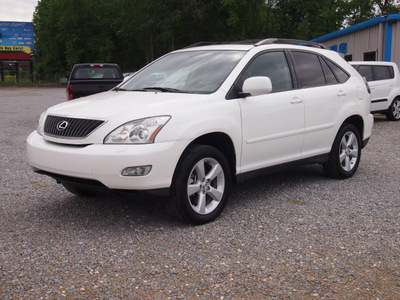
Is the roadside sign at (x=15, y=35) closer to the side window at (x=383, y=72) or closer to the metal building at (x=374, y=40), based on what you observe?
the metal building at (x=374, y=40)

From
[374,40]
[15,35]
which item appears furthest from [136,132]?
[15,35]

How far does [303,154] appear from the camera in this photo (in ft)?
18.9

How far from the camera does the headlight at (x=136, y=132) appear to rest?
162 inches

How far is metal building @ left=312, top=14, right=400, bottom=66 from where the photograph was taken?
18.2 m

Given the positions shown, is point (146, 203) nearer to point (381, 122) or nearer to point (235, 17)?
point (381, 122)

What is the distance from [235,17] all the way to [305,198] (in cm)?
4608

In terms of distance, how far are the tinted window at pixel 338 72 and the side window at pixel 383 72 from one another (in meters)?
7.85

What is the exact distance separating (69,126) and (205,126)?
4.11 ft

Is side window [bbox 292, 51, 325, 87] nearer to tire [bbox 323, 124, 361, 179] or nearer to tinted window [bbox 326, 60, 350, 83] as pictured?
tinted window [bbox 326, 60, 350, 83]

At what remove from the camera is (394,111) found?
14047 millimetres

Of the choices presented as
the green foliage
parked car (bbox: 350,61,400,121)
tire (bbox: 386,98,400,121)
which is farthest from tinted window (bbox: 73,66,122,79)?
the green foliage

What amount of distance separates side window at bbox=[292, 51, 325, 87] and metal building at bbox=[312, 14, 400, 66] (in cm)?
1349

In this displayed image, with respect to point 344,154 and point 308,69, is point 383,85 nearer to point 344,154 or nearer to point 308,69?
point 344,154

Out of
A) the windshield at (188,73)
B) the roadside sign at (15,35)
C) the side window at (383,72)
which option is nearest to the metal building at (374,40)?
the side window at (383,72)
